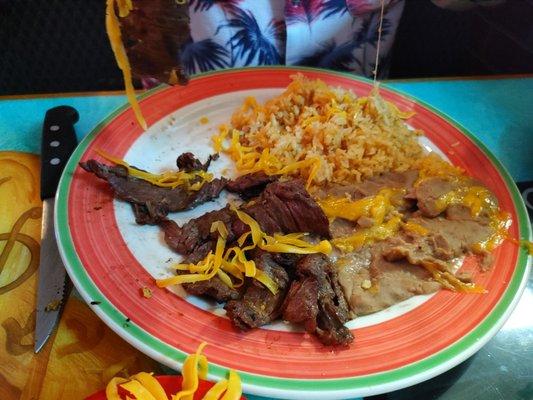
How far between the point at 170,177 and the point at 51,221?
1.26 feet

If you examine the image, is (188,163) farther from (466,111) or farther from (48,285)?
(466,111)

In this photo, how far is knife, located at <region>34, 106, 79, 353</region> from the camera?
48.3 inches

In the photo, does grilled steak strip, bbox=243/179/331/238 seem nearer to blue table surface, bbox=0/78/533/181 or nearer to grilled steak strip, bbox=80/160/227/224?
grilled steak strip, bbox=80/160/227/224

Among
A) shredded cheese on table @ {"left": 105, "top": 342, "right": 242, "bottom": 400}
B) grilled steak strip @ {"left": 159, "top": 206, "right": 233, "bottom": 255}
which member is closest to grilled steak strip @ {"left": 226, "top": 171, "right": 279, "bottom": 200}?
grilled steak strip @ {"left": 159, "top": 206, "right": 233, "bottom": 255}

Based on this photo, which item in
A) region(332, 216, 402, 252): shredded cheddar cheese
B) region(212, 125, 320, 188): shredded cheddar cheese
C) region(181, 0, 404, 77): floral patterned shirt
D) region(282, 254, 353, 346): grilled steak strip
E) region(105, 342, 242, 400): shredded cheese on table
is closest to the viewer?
region(105, 342, 242, 400): shredded cheese on table

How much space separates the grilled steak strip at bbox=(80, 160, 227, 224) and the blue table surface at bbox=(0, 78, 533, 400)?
0.38 metres

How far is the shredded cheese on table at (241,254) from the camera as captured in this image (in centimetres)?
125

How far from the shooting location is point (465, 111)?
2113mm

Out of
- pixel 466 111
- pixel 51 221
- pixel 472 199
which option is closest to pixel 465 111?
pixel 466 111

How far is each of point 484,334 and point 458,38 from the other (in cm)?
238

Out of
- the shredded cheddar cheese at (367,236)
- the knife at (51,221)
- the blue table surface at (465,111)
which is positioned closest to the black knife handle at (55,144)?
the knife at (51,221)

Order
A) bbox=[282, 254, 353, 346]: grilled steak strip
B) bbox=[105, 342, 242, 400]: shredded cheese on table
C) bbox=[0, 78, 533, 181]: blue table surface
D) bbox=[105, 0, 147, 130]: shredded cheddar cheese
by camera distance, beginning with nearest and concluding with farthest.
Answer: bbox=[105, 342, 242, 400]: shredded cheese on table → bbox=[105, 0, 147, 130]: shredded cheddar cheese → bbox=[282, 254, 353, 346]: grilled steak strip → bbox=[0, 78, 533, 181]: blue table surface

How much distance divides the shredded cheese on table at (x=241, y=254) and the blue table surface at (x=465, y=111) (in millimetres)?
794

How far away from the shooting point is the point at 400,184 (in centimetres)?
169
